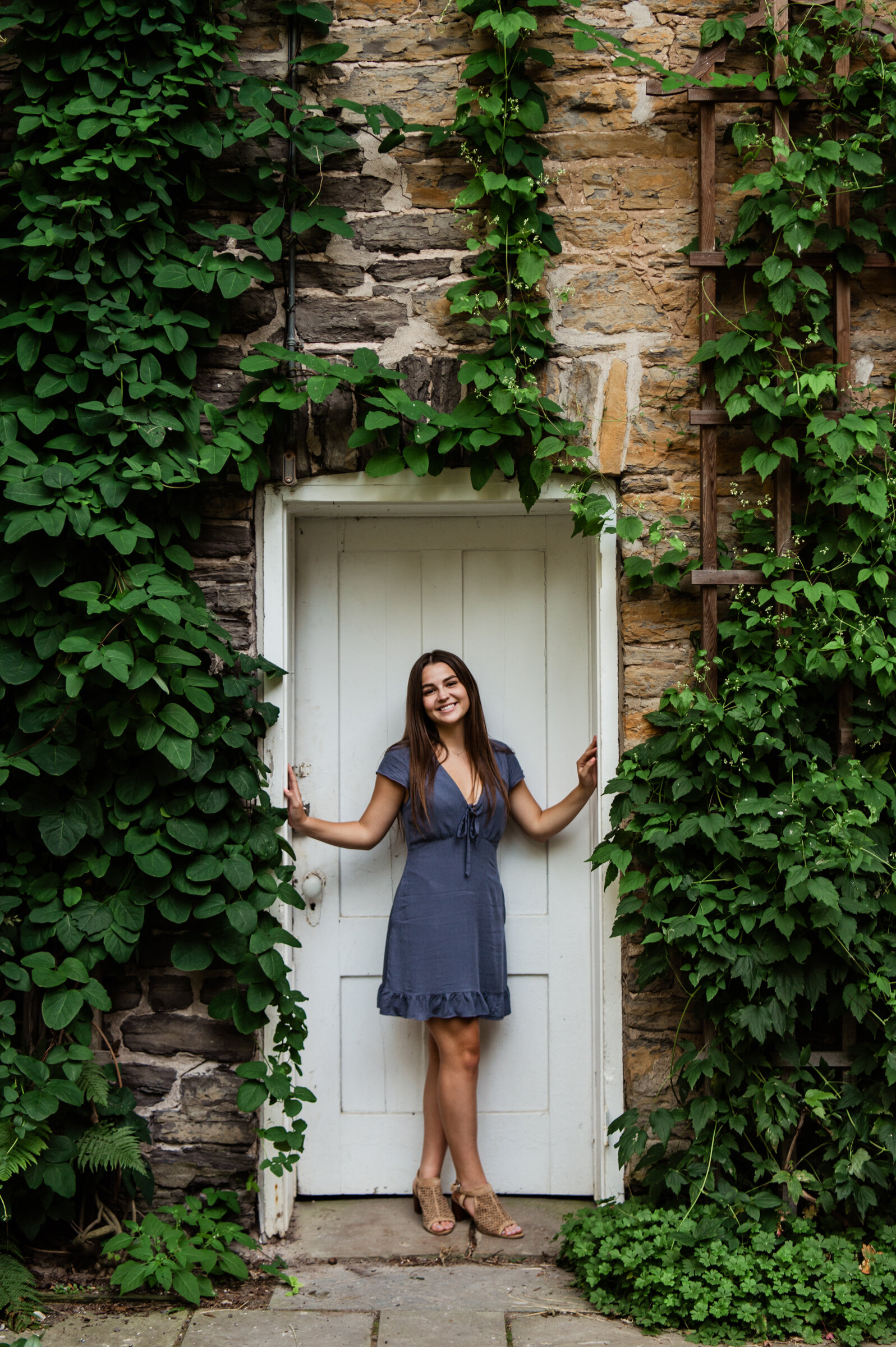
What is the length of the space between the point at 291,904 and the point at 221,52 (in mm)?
2515

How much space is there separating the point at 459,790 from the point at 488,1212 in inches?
51.2

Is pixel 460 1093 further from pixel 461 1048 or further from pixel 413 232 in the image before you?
pixel 413 232

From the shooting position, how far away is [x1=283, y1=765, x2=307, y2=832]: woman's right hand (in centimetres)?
320

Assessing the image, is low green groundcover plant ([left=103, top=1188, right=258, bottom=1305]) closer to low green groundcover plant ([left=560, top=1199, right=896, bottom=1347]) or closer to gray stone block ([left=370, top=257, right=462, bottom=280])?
low green groundcover plant ([left=560, top=1199, right=896, bottom=1347])

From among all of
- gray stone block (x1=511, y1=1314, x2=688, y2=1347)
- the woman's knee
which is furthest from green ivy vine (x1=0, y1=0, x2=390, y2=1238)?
gray stone block (x1=511, y1=1314, x2=688, y2=1347)

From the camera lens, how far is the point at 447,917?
3.23 meters

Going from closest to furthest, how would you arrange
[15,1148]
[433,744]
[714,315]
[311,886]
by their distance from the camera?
1. [15,1148]
2. [714,315]
3. [433,744]
4. [311,886]

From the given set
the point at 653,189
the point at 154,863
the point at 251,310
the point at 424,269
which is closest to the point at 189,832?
→ the point at 154,863

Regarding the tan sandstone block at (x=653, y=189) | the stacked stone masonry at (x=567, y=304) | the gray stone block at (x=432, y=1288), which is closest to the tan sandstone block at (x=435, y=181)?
the stacked stone masonry at (x=567, y=304)

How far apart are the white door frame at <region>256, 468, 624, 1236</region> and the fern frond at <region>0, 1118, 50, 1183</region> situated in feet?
2.17

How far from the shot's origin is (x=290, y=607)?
3420 mm

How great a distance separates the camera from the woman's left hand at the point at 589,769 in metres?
3.23

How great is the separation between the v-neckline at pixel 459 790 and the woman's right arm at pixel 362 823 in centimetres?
14

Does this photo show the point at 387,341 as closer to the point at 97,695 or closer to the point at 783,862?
the point at 97,695
